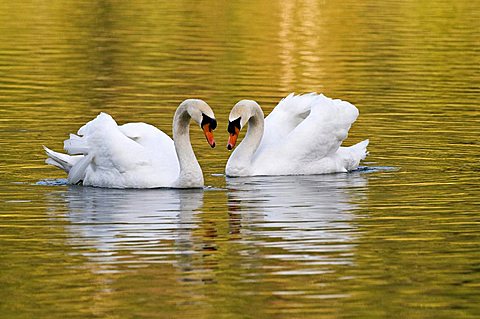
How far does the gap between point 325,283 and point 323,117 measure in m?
7.53

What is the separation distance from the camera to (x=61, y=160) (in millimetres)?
19203

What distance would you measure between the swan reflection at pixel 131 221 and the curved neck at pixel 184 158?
119mm

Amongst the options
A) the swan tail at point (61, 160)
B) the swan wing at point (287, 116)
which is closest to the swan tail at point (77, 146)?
the swan tail at point (61, 160)

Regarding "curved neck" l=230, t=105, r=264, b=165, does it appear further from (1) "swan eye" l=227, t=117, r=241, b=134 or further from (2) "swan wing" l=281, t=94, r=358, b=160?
(2) "swan wing" l=281, t=94, r=358, b=160

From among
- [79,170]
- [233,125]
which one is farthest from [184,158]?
[233,125]

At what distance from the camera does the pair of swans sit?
60.2 feet

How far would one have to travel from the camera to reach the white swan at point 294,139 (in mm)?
19750

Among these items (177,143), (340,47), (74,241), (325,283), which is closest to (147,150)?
(177,143)

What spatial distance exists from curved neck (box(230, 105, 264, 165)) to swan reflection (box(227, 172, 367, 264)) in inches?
11.7

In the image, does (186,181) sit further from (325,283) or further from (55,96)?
(55,96)

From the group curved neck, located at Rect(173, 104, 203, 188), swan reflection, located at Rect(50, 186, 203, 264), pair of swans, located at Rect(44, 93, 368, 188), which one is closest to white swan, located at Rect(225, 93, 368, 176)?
pair of swans, located at Rect(44, 93, 368, 188)

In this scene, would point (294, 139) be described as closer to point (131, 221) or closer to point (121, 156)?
point (121, 156)

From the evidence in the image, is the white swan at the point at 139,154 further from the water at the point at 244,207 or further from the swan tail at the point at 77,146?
the water at the point at 244,207

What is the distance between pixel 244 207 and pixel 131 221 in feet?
5.30
